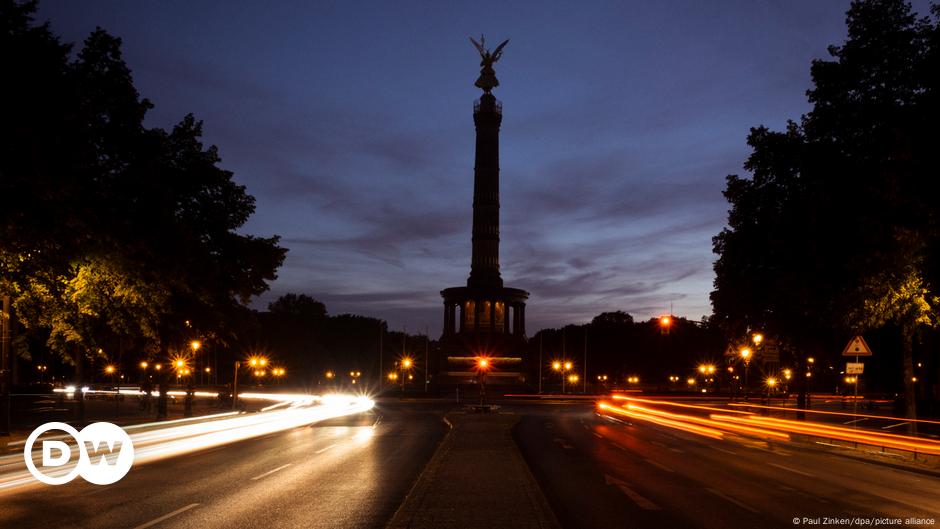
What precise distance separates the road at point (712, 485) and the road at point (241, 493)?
3.33 metres

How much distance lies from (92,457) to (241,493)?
28.4 feet

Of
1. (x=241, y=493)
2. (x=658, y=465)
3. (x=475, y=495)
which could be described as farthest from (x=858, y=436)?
(x=241, y=493)

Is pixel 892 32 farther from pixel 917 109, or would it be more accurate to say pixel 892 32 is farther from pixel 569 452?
pixel 569 452

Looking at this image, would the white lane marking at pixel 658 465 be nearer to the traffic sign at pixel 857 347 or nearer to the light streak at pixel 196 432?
the traffic sign at pixel 857 347

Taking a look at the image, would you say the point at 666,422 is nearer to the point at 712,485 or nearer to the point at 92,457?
the point at 712,485

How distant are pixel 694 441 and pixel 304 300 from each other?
15101 centimetres

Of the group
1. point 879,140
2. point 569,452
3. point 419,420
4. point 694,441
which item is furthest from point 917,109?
point 419,420

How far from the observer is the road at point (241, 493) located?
1170 cm

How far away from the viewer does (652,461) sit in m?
21.5

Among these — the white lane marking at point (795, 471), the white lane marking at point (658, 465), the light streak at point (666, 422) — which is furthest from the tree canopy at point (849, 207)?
the white lane marking at point (658, 465)

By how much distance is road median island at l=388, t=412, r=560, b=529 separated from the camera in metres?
10.9

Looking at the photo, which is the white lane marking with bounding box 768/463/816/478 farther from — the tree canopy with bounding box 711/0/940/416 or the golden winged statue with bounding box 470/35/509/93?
the golden winged statue with bounding box 470/35/509/93

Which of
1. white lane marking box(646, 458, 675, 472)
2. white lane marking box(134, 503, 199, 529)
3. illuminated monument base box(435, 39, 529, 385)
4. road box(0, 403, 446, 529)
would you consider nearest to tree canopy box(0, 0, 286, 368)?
road box(0, 403, 446, 529)

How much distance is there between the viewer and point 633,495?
14672mm
